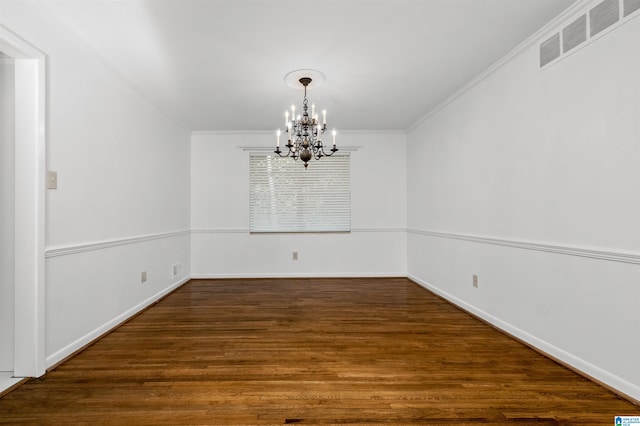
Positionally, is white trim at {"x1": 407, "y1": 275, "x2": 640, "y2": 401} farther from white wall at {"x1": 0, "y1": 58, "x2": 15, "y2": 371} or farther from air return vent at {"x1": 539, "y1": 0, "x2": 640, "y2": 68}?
white wall at {"x1": 0, "y1": 58, "x2": 15, "y2": 371}

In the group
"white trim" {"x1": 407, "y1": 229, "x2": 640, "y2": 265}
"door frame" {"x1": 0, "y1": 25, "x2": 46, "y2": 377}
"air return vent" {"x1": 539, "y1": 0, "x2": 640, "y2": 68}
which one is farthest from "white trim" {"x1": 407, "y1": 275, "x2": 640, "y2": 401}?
"door frame" {"x1": 0, "y1": 25, "x2": 46, "y2": 377}

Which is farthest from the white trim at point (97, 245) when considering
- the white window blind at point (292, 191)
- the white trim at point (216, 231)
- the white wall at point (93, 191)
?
the white window blind at point (292, 191)

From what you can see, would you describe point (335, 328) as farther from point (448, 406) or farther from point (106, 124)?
point (106, 124)

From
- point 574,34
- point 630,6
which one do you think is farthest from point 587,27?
point 630,6

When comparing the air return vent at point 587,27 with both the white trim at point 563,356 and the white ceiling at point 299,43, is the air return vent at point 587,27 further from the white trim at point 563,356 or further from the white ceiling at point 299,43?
the white trim at point 563,356

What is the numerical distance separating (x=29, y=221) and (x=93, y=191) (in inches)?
24.2

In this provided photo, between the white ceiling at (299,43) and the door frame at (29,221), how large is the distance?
56 cm

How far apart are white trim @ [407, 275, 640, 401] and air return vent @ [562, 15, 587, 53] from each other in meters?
2.11

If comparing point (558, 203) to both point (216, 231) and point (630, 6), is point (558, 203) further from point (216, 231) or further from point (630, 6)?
point (216, 231)

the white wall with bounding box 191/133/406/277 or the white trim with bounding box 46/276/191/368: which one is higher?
the white wall with bounding box 191/133/406/277

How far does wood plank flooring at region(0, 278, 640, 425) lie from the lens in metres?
1.52

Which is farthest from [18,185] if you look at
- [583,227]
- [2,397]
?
[583,227]

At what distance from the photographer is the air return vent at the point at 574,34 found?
192cm

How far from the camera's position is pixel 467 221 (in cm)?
320
